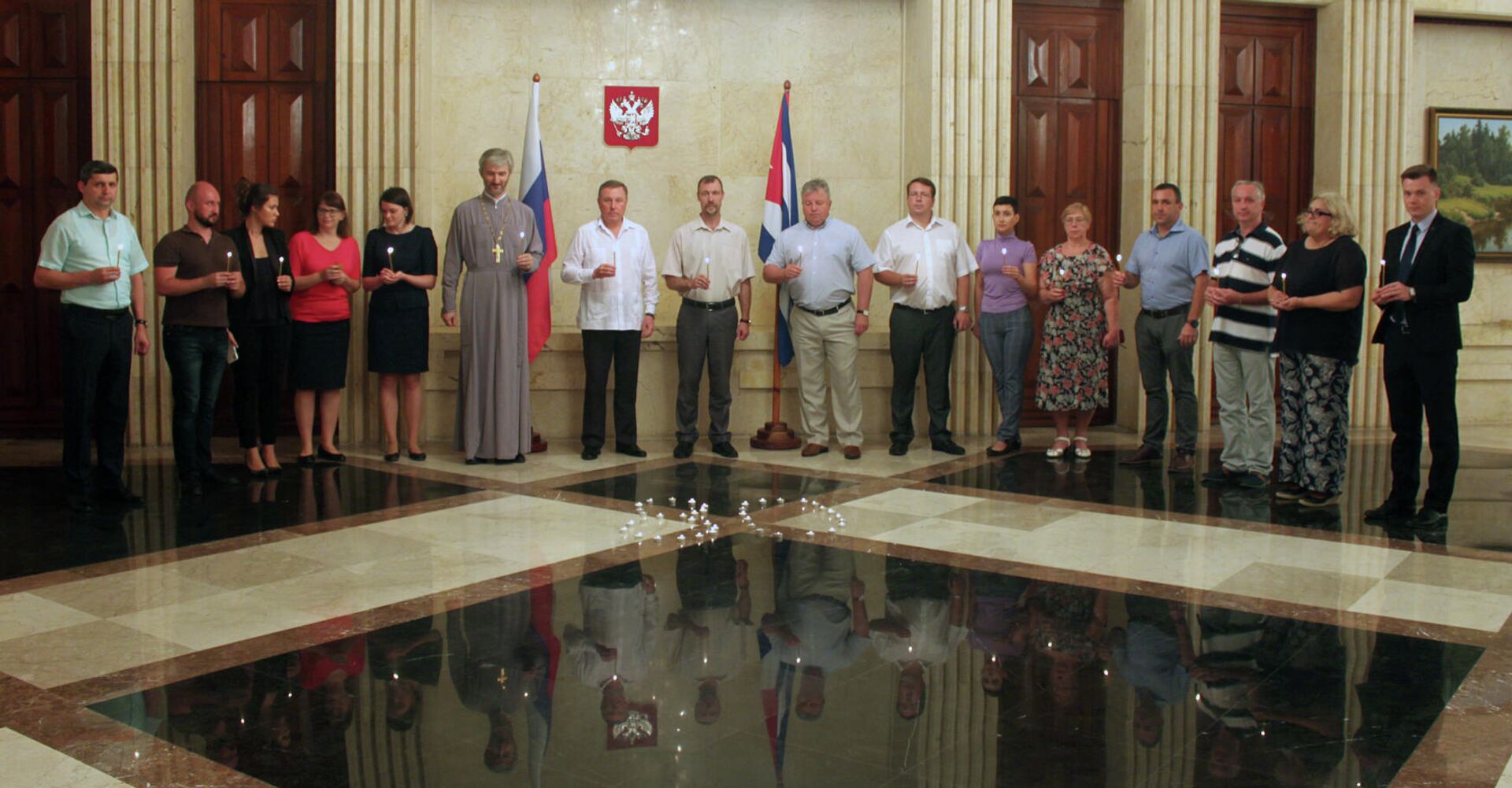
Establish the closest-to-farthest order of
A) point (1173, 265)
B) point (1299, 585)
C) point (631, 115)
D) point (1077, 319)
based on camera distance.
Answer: point (1299, 585)
point (1173, 265)
point (1077, 319)
point (631, 115)

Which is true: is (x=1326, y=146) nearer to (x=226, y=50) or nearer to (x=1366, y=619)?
(x=1366, y=619)

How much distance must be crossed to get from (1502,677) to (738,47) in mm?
6707

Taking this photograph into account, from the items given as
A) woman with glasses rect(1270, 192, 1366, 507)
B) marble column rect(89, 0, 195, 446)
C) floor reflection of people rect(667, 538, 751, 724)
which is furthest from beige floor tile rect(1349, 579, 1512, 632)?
marble column rect(89, 0, 195, 446)

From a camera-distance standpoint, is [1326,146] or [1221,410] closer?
[1221,410]

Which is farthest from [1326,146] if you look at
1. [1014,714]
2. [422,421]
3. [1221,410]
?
[1014,714]

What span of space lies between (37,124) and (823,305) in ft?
17.9

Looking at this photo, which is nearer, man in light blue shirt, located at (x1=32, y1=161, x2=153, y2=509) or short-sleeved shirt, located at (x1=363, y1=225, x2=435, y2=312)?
man in light blue shirt, located at (x1=32, y1=161, x2=153, y2=509)

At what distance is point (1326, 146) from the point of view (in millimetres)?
9398

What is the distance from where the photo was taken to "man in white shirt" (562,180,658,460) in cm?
768

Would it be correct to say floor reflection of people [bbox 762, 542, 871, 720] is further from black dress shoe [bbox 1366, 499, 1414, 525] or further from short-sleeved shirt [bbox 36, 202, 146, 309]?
short-sleeved shirt [bbox 36, 202, 146, 309]

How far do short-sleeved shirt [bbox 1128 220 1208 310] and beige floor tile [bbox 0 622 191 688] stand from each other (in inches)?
219

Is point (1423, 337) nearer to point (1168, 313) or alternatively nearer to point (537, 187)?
point (1168, 313)

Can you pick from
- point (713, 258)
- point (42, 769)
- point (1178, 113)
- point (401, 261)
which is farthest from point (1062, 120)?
point (42, 769)

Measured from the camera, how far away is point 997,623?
13.3 ft
